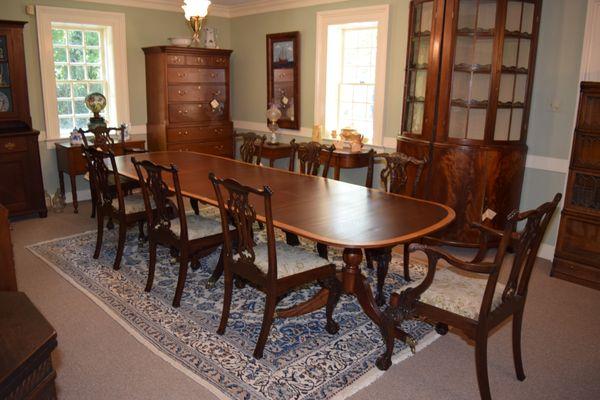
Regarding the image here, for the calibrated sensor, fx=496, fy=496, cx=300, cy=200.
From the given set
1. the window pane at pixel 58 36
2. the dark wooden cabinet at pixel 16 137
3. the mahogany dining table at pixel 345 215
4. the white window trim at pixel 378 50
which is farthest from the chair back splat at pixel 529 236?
the window pane at pixel 58 36

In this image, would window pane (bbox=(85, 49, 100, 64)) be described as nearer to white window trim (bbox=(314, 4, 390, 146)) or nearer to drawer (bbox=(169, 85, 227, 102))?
drawer (bbox=(169, 85, 227, 102))

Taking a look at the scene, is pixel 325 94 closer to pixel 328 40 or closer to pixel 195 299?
pixel 328 40

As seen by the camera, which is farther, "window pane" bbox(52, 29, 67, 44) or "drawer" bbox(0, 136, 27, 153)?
"window pane" bbox(52, 29, 67, 44)

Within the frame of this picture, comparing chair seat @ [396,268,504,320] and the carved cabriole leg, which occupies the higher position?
chair seat @ [396,268,504,320]

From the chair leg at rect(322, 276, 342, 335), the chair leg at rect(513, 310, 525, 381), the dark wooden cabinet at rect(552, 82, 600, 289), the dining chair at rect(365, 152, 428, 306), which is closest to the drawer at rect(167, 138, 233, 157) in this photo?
the dining chair at rect(365, 152, 428, 306)

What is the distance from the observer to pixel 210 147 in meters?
6.41

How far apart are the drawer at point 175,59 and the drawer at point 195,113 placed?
49 cm

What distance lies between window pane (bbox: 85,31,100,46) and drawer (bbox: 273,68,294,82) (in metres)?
2.10

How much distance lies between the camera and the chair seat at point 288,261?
2.62 m

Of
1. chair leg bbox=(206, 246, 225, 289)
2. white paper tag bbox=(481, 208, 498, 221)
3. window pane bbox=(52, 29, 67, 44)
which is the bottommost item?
chair leg bbox=(206, 246, 225, 289)

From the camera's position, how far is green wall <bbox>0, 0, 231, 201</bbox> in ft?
16.8

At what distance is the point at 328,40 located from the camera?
556 centimetres

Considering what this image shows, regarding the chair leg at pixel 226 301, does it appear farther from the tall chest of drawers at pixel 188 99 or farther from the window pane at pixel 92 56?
the window pane at pixel 92 56

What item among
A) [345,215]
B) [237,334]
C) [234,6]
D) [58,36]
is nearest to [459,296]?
[345,215]
